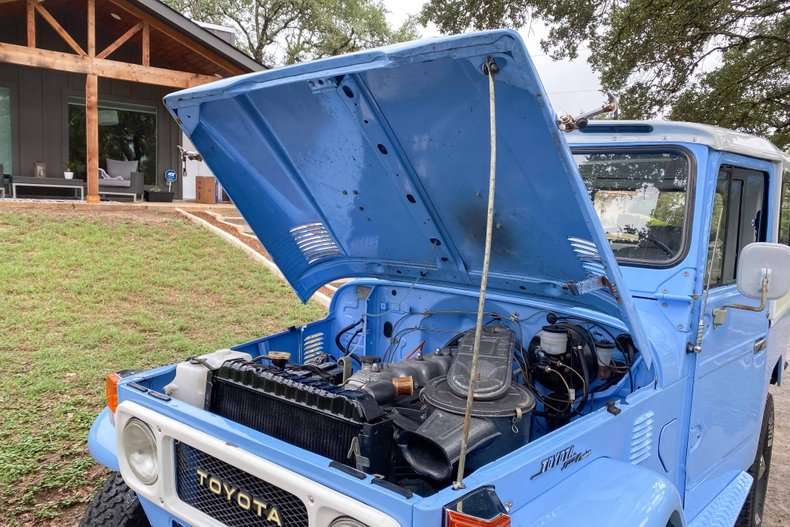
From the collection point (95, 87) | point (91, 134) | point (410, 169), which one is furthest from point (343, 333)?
point (95, 87)

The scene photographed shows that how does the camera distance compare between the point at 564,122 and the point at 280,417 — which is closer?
the point at 564,122

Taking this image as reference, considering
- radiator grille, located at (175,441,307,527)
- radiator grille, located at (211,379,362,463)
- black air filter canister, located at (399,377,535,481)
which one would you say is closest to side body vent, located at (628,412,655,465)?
black air filter canister, located at (399,377,535,481)

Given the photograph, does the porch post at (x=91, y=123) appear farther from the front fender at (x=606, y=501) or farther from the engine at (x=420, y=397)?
the front fender at (x=606, y=501)

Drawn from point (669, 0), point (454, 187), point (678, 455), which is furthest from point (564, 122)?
point (669, 0)

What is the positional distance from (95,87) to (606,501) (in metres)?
11.9

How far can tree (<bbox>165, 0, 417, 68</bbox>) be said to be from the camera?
27188 millimetres

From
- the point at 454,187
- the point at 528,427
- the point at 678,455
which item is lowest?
the point at 678,455

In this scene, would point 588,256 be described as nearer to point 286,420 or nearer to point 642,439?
point 642,439

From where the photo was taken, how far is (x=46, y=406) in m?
4.45

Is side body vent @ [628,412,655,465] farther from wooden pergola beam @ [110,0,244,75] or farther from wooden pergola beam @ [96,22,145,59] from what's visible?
wooden pergola beam @ [110,0,244,75]

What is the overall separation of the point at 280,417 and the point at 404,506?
69 cm

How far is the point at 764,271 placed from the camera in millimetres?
2301

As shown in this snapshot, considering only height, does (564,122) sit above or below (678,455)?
above

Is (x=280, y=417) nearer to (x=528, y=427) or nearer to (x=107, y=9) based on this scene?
(x=528, y=427)
